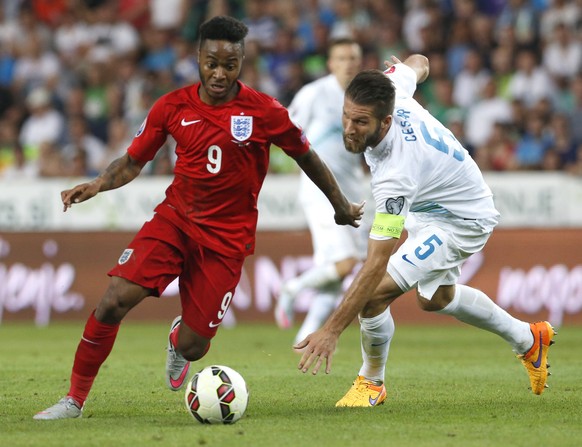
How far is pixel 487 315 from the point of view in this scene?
775 centimetres

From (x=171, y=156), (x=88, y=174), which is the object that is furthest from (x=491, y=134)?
(x=88, y=174)

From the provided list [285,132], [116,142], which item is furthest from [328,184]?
[116,142]

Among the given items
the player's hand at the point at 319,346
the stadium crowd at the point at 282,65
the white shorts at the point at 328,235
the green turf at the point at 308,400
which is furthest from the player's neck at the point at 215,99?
the stadium crowd at the point at 282,65

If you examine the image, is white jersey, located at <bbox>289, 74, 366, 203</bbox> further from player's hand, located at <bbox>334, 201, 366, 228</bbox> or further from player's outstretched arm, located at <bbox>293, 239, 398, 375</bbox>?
player's outstretched arm, located at <bbox>293, 239, 398, 375</bbox>

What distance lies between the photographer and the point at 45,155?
1711 cm

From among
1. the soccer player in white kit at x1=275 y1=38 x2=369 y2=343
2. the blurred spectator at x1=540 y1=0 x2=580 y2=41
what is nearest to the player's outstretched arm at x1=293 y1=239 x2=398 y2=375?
the soccer player in white kit at x1=275 y1=38 x2=369 y2=343

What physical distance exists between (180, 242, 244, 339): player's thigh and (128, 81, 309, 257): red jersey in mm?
78

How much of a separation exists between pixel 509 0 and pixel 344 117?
11.5 meters

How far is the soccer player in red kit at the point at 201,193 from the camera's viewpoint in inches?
265

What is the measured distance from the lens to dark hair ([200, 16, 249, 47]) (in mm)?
6727

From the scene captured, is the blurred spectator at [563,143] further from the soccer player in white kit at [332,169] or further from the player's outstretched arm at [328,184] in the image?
the player's outstretched arm at [328,184]

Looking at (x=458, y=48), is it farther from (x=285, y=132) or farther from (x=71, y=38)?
(x=285, y=132)

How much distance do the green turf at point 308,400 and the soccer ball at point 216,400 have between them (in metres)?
0.09

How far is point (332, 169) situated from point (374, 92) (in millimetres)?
4418
